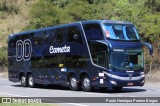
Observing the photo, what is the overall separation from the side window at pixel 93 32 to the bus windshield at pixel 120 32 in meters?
0.47

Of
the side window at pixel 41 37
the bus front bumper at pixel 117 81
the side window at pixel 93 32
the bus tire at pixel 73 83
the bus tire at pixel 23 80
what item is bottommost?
the bus tire at pixel 23 80

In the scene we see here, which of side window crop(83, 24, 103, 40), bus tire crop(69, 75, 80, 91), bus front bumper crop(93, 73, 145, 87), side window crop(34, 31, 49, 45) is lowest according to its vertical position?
bus tire crop(69, 75, 80, 91)

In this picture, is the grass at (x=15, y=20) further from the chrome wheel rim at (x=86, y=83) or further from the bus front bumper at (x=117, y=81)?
the bus front bumper at (x=117, y=81)

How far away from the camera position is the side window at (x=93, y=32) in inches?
936

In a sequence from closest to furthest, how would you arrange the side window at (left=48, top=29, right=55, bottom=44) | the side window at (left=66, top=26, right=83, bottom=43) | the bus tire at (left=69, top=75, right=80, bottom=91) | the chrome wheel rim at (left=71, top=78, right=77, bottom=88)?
1. the side window at (left=66, top=26, right=83, bottom=43)
2. the bus tire at (left=69, top=75, right=80, bottom=91)
3. the chrome wheel rim at (left=71, top=78, right=77, bottom=88)
4. the side window at (left=48, top=29, right=55, bottom=44)

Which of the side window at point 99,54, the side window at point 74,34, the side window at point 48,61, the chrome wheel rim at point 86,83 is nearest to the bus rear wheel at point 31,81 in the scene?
the side window at point 48,61

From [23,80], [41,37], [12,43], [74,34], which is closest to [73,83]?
[74,34]

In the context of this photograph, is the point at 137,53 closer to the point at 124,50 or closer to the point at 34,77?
the point at 124,50

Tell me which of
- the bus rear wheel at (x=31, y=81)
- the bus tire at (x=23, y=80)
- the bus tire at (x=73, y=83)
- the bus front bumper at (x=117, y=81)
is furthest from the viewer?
the bus tire at (x=23, y=80)

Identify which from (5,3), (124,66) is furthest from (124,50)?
(5,3)

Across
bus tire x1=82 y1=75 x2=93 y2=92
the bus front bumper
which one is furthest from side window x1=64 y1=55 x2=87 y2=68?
the bus front bumper

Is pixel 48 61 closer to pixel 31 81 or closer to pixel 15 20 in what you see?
pixel 31 81

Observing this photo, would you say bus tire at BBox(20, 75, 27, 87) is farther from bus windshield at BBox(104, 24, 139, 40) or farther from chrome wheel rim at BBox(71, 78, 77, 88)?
bus windshield at BBox(104, 24, 139, 40)

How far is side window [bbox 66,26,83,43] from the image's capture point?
2514 centimetres
